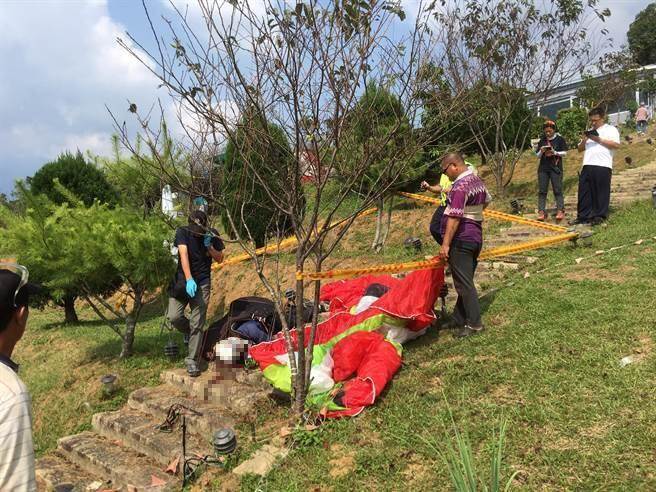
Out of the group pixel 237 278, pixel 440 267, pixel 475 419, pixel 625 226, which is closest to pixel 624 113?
pixel 625 226

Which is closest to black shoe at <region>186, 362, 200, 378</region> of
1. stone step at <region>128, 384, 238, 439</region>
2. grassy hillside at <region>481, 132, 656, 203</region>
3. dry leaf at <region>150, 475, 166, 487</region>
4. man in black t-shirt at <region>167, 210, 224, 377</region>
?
man in black t-shirt at <region>167, 210, 224, 377</region>

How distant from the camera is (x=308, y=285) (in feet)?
25.1

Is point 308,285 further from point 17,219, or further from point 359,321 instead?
point 17,219

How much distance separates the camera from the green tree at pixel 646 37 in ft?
112

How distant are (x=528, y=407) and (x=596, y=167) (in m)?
5.36

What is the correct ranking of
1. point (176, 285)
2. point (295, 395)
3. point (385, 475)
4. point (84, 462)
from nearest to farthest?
point (385, 475), point (295, 395), point (84, 462), point (176, 285)

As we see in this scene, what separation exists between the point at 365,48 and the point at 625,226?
235 inches

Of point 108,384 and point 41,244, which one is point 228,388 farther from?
point 41,244

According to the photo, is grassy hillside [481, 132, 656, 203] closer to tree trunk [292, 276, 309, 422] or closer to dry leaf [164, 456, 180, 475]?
tree trunk [292, 276, 309, 422]

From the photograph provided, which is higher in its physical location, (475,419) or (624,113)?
(624,113)

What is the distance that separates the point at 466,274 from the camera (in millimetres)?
4414

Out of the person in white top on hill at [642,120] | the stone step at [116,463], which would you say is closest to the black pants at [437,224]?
the stone step at [116,463]

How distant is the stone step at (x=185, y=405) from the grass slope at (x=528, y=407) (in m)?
0.86

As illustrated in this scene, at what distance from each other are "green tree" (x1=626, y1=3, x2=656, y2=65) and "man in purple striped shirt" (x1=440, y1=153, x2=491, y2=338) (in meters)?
37.0
